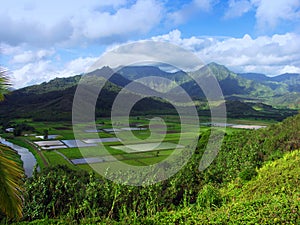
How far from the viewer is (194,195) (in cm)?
1009

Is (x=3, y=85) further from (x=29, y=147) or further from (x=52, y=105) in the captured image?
(x=52, y=105)

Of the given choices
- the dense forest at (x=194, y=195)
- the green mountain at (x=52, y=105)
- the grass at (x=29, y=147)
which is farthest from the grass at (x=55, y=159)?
the green mountain at (x=52, y=105)

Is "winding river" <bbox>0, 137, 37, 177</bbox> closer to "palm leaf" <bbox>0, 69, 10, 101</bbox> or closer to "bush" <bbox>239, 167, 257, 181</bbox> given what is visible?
"bush" <bbox>239, 167, 257, 181</bbox>

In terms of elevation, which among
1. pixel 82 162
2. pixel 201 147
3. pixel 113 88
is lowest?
pixel 82 162

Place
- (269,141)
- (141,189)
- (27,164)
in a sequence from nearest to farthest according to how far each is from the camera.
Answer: (141,189), (269,141), (27,164)

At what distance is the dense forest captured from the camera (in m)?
5.06

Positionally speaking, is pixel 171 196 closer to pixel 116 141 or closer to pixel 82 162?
pixel 82 162

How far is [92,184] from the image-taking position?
753 cm

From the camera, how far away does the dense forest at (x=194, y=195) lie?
5.06m

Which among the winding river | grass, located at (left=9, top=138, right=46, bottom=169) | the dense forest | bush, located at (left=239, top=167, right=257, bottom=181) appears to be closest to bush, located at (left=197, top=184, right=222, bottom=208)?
the dense forest

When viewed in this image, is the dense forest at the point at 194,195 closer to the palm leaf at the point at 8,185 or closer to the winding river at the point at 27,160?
the palm leaf at the point at 8,185

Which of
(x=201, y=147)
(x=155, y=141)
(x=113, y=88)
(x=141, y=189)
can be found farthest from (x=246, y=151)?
(x=113, y=88)

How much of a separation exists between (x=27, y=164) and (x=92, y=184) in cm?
2169

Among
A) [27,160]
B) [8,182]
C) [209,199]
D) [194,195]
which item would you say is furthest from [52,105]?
[8,182]
